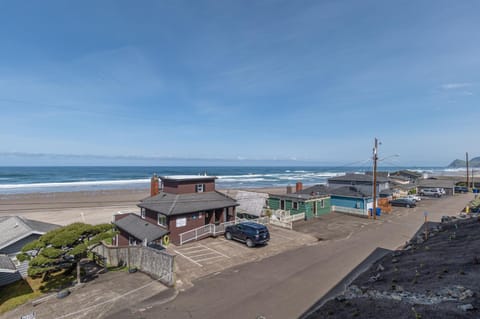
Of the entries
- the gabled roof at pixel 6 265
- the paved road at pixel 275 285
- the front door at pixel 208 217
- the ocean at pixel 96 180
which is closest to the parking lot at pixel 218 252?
the paved road at pixel 275 285

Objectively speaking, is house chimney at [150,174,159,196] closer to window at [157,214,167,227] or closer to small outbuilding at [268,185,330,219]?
window at [157,214,167,227]

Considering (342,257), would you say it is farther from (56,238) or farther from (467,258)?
(56,238)

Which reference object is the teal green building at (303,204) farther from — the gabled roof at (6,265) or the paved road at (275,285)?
the gabled roof at (6,265)

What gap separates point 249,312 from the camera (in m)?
9.91

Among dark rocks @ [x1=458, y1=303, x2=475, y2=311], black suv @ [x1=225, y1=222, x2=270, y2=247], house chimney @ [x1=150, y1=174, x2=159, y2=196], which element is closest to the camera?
dark rocks @ [x1=458, y1=303, x2=475, y2=311]

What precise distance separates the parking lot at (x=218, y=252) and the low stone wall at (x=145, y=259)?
90 centimetres

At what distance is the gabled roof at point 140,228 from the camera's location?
17.3 metres

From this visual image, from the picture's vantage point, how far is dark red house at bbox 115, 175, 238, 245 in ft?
65.0

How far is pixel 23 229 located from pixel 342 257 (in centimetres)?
2124

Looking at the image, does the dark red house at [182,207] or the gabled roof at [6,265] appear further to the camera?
the dark red house at [182,207]

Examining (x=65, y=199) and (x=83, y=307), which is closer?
(x=83, y=307)

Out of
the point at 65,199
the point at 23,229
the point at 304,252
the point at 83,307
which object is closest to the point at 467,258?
the point at 304,252

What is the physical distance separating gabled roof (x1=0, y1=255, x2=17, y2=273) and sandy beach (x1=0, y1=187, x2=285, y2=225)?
16.6 m

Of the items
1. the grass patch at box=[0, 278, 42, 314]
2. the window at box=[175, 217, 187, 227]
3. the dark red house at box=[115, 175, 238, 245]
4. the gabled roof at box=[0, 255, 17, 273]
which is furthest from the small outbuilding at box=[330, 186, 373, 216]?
the gabled roof at box=[0, 255, 17, 273]
